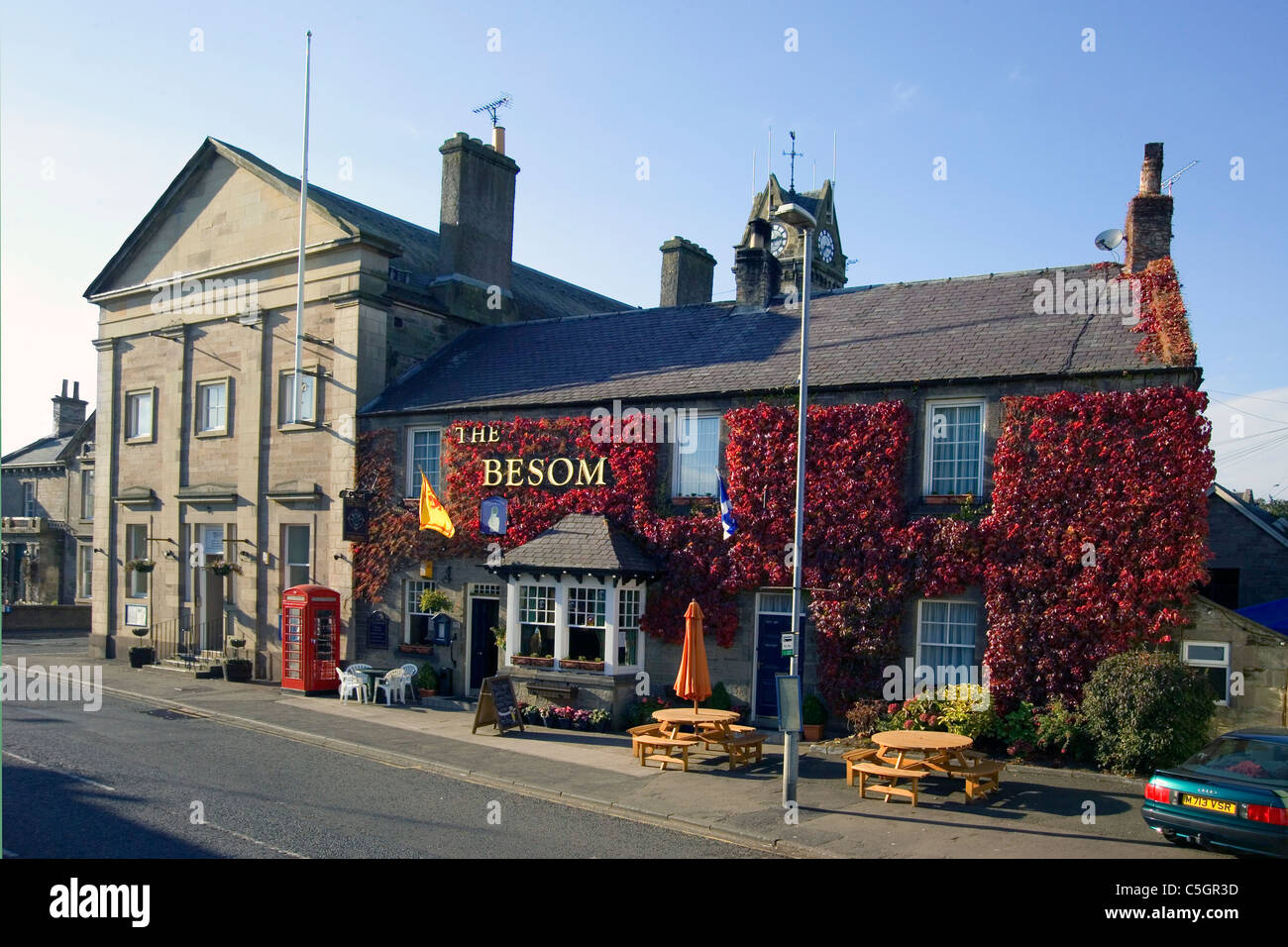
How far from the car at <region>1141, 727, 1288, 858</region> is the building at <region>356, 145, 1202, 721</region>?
242 inches

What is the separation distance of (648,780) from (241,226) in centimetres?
2041

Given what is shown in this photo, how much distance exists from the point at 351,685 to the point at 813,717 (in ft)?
34.8

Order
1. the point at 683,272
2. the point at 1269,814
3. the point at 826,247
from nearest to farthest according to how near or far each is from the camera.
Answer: the point at 1269,814 → the point at 683,272 → the point at 826,247

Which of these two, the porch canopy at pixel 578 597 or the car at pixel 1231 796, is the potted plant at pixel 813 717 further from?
the car at pixel 1231 796

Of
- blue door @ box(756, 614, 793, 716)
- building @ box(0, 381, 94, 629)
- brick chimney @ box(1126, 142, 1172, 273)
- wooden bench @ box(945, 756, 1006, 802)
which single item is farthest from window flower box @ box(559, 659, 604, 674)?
building @ box(0, 381, 94, 629)

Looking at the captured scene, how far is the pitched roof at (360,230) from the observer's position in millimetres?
27406

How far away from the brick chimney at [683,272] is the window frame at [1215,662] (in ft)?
64.3

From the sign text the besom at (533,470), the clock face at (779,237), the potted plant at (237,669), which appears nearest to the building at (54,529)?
the potted plant at (237,669)

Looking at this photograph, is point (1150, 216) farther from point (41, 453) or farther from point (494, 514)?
point (41, 453)

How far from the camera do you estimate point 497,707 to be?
19234mm

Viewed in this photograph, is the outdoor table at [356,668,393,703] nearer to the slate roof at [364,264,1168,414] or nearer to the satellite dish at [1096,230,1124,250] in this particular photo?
the slate roof at [364,264,1168,414]

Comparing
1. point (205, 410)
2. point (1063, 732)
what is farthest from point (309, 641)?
point (1063, 732)

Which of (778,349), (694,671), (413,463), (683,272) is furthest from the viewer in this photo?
(683,272)

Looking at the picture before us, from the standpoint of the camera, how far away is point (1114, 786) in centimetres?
1483
